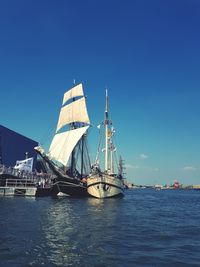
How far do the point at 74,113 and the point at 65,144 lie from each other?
11.6m

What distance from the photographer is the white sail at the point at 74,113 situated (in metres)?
97.1

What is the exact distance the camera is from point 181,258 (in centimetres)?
1795

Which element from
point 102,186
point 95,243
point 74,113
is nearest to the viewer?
point 95,243

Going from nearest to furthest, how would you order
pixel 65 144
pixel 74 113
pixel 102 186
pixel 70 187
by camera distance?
1. pixel 102 186
2. pixel 70 187
3. pixel 65 144
4. pixel 74 113

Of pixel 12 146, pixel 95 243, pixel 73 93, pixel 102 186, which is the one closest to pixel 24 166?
pixel 12 146

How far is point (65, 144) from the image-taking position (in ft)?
302

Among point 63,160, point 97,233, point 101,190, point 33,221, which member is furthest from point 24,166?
point 97,233

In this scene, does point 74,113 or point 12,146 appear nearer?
point 12,146

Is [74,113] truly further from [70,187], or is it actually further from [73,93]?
[70,187]

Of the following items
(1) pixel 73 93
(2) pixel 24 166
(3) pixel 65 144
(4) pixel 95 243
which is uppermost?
(1) pixel 73 93

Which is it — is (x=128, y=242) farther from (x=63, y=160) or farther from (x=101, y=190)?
(x=63, y=160)

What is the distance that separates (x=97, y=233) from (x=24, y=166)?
188 ft

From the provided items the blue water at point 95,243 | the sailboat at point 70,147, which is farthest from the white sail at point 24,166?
the blue water at point 95,243

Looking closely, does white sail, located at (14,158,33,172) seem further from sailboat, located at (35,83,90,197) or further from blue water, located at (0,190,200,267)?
blue water, located at (0,190,200,267)
